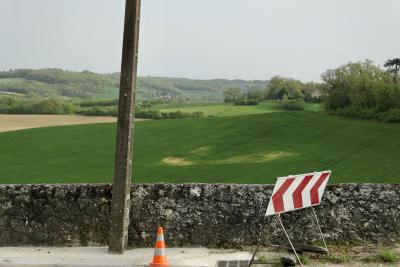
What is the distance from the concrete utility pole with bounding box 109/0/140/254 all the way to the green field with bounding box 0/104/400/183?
25.7 meters

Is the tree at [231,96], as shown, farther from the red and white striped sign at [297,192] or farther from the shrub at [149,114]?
the red and white striped sign at [297,192]

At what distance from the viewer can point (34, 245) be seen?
29.2 ft

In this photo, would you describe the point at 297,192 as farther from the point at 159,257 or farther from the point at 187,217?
the point at 159,257

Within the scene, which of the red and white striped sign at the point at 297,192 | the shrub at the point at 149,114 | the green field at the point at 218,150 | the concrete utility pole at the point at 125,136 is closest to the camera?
the red and white striped sign at the point at 297,192

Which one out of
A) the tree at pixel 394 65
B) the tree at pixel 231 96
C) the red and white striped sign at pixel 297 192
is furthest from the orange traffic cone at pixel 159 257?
the tree at pixel 231 96

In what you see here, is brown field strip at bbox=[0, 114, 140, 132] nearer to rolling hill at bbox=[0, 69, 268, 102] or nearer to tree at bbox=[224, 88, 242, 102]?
tree at bbox=[224, 88, 242, 102]

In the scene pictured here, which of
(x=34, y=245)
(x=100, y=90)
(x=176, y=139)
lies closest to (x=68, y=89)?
(x=100, y=90)

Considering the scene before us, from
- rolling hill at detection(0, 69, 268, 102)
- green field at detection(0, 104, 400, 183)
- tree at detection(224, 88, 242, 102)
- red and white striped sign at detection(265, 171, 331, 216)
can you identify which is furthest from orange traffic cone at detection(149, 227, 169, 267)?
rolling hill at detection(0, 69, 268, 102)

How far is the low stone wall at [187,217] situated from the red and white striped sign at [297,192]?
0.69 meters

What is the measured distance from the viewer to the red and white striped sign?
307 inches

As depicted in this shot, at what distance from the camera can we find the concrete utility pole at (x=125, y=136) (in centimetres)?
845

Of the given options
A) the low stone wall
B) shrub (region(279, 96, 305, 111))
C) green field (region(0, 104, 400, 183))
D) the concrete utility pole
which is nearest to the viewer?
the concrete utility pole

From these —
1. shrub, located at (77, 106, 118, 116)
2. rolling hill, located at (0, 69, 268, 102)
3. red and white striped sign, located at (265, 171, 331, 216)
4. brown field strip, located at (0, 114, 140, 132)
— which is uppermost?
red and white striped sign, located at (265, 171, 331, 216)

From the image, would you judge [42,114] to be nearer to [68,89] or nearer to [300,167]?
[300,167]
